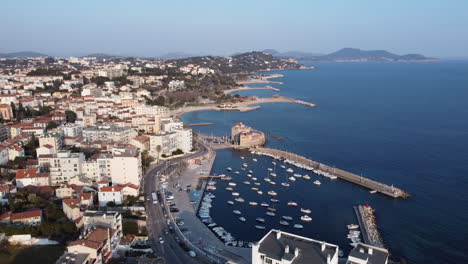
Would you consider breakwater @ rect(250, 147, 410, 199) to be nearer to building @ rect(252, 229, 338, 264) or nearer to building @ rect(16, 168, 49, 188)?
building @ rect(252, 229, 338, 264)

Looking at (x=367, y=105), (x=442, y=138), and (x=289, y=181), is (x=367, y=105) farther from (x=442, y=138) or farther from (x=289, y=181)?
(x=289, y=181)

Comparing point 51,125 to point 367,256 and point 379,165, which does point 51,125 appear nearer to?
point 379,165

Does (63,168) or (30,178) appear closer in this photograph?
(30,178)

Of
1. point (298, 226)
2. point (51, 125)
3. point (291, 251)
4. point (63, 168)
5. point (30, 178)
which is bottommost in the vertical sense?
point (298, 226)

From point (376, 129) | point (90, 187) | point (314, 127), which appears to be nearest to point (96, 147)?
point (90, 187)

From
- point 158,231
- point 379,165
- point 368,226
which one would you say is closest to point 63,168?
point 158,231
